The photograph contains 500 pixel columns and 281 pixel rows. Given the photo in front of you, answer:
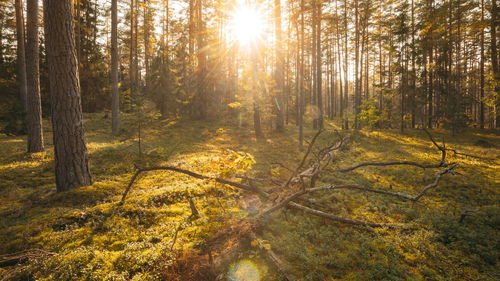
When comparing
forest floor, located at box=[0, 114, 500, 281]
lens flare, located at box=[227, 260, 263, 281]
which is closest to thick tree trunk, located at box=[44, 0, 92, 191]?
forest floor, located at box=[0, 114, 500, 281]

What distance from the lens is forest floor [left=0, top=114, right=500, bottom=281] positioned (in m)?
3.28

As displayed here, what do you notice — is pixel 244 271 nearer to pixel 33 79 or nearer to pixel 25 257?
pixel 25 257

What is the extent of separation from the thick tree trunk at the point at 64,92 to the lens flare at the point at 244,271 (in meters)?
4.68

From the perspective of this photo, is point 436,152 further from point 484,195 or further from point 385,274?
point 385,274

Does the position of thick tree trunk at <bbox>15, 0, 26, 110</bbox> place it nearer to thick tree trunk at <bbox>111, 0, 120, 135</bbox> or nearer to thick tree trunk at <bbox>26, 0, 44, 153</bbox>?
thick tree trunk at <bbox>26, 0, 44, 153</bbox>

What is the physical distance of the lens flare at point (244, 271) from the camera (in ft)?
10.5

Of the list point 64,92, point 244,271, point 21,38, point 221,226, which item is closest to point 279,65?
point 64,92

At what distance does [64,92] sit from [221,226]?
4846 mm

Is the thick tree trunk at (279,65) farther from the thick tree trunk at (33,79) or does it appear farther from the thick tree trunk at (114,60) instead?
the thick tree trunk at (33,79)

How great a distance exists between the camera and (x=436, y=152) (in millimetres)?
12680

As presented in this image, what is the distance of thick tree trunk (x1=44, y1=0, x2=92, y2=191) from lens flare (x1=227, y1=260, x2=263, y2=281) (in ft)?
15.3

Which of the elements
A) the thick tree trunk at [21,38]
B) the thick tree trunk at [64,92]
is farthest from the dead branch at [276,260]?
the thick tree trunk at [21,38]

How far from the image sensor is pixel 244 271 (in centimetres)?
334

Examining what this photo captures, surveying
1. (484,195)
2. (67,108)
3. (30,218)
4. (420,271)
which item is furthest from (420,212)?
(67,108)
